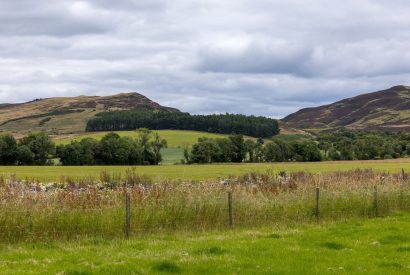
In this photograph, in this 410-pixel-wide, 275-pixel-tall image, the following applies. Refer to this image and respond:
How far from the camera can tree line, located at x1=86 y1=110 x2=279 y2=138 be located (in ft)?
595

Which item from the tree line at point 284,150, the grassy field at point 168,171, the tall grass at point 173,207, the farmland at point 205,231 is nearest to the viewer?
the farmland at point 205,231

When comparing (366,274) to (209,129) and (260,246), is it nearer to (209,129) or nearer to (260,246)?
(260,246)

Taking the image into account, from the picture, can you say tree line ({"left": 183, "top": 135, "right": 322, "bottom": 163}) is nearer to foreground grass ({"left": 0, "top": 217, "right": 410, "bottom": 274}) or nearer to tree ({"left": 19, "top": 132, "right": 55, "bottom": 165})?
tree ({"left": 19, "top": 132, "right": 55, "bottom": 165})

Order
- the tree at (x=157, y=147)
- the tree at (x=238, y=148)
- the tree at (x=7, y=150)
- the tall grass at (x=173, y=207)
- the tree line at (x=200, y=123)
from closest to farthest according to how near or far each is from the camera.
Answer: the tall grass at (x=173, y=207) → the tree at (x=7, y=150) → the tree at (x=157, y=147) → the tree at (x=238, y=148) → the tree line at (x=200, y=123)

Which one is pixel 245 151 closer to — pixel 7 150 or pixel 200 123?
pixel 7 150

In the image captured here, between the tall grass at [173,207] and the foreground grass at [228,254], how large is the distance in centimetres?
141

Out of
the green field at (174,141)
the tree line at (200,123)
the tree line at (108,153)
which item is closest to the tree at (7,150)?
the tree line at (108,153)

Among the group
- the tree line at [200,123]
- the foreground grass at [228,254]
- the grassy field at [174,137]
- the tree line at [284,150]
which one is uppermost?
the tree line at [200,123]

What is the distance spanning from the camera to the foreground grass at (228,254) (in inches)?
532

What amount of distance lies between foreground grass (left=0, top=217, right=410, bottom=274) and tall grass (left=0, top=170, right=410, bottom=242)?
4.63ft

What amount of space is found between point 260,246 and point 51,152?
346 ft

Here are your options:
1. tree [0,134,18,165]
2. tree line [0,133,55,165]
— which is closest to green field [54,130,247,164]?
tree line [0,133,55,165]

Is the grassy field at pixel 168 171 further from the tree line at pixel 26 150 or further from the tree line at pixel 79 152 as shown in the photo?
the tree line at pixel 79 152

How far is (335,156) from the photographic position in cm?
13775
